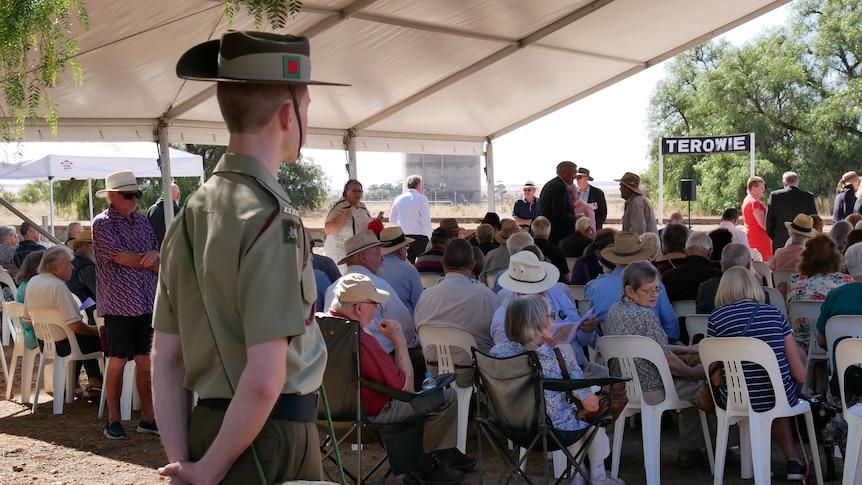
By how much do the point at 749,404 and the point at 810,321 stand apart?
4.33 ft

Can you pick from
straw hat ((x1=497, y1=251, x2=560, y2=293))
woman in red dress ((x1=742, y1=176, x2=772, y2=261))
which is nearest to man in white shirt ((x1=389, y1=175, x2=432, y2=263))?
woman in red dress ((x1=742, y1=176, x2=772, y2=261))

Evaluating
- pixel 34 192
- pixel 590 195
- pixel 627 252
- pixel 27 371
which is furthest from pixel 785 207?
pixel 34 192

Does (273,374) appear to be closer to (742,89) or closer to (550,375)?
(550,375)

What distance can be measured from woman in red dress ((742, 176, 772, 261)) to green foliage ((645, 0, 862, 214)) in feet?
61.0

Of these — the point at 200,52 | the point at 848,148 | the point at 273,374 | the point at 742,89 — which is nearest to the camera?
the point at 273,374

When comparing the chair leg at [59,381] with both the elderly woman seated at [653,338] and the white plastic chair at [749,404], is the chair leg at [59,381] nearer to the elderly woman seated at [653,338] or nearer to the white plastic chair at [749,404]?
the elderly woman seated at [653,338]

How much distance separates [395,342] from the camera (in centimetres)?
436

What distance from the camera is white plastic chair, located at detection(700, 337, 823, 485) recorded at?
4.04m

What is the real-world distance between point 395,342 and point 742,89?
27.8 metres

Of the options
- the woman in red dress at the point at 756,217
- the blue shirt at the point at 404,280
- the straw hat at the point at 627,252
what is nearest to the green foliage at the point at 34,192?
the woman in red dress at the point at 756,217

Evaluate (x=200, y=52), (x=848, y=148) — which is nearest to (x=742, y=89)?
(x=848, y=148)

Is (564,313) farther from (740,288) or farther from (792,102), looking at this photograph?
(792,102)

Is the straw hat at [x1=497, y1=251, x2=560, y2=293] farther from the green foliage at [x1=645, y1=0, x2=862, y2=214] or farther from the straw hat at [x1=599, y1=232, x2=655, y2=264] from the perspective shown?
the green foliage at [x1=645, y1=0, x2=862, y2=214]

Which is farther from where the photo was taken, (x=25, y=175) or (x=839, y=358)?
(x=25, y=175)
